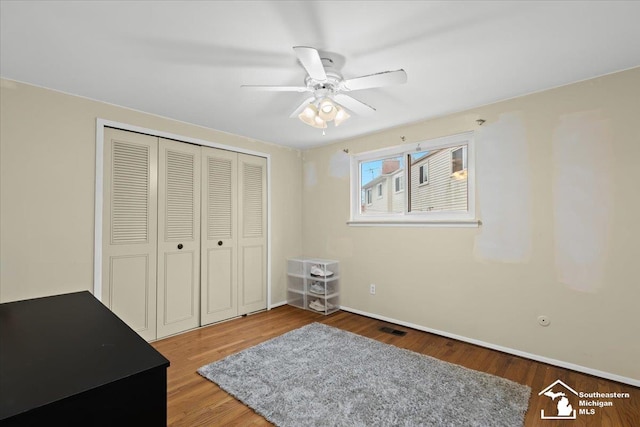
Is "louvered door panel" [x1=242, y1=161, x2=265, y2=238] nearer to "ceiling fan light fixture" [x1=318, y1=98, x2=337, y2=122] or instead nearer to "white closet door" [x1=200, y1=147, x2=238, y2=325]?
"white closet door" [x1=200, y1=147, x2=238, y2=325]

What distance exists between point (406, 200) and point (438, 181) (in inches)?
16.5

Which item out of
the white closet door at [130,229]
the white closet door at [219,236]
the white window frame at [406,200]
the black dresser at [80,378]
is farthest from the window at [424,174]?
the black dresser at [80,378]

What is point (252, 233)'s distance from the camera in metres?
3.97

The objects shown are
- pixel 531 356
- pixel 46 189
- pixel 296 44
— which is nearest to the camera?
pixel 296 44

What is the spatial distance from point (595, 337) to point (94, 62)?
4217 millimetres

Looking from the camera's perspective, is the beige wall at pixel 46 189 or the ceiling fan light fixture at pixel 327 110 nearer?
the ceiling fan light fixture at pixel 327 110

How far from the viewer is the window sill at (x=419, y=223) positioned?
2.93m

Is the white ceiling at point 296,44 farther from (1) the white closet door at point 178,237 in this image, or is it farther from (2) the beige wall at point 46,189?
(1) the white closet door at point 178,237

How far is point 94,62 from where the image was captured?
2055mm

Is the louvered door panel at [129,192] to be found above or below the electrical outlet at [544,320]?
above

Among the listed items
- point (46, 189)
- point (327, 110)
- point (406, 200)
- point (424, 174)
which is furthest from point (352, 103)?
point (46, 189)

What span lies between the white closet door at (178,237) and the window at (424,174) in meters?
2.57

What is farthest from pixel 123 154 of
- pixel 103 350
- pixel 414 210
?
pixel 414 210

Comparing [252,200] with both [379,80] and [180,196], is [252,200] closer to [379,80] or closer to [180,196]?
[180,196]
